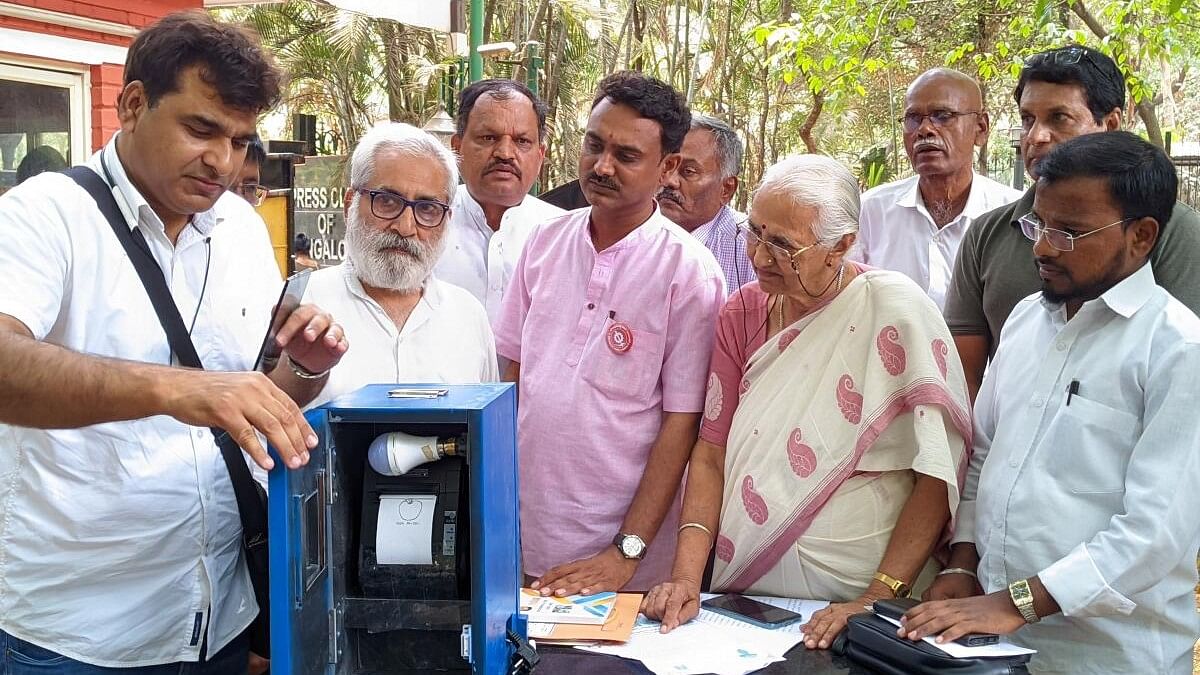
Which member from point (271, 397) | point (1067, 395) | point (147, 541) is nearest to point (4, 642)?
point (147, 541)

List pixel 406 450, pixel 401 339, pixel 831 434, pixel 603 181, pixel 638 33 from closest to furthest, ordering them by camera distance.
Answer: pixel 406 450 → pixel 831 434 → pixel 401 339 → pixel 603 181 → pixel 638 33

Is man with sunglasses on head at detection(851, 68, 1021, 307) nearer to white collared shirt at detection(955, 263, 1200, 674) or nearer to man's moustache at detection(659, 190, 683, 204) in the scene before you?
man's moustache at detection(659, 190, 683, 204)

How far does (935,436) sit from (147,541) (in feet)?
5.63

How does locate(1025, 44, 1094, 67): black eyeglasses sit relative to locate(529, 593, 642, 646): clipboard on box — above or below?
above

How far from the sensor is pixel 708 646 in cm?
214

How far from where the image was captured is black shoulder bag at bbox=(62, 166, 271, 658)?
6.34 ft

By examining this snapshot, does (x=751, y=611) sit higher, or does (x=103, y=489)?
(x=103, y=489)

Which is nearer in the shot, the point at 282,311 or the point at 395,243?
the point at 282,311

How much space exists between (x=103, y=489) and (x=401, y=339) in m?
0.82

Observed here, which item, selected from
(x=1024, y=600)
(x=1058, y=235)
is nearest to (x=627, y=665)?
(x=1024, y=600)

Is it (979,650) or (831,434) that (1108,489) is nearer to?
(979,650)

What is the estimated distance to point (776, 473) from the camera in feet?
7.97

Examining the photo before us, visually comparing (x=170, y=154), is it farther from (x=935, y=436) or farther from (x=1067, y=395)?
(x=1067, y=395)

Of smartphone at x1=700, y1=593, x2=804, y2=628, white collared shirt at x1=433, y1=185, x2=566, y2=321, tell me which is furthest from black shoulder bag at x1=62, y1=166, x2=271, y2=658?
white collared shirt at x1=433, y1=185, x2=566, y2=321
